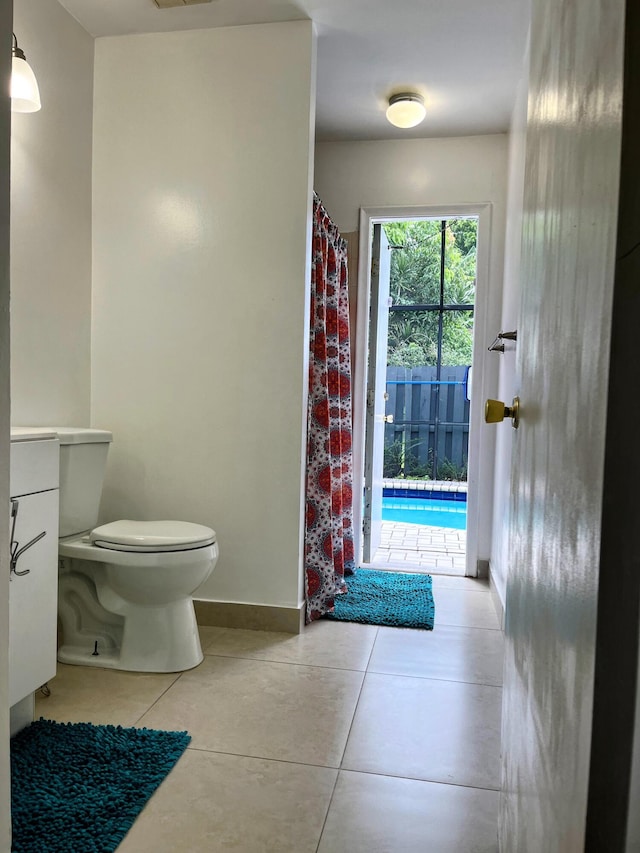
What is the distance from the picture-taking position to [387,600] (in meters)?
2.87

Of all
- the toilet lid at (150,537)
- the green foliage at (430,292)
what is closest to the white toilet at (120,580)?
the toilet lid at (150,537)

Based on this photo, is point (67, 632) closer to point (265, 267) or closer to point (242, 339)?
point (242, 339)

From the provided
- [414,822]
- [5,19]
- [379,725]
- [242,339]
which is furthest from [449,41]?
[414,822]

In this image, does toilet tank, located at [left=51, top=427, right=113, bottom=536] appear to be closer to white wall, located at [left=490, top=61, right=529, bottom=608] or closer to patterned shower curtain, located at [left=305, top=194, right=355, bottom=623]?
patterned shower curtain, located at [left=305, top=194, right=355, bottom=623]

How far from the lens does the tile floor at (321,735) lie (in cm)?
132

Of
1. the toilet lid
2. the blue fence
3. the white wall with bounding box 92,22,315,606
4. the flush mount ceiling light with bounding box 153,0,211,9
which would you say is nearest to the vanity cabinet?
the toilet lid

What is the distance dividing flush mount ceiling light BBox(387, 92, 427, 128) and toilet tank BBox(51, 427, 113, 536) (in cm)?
204

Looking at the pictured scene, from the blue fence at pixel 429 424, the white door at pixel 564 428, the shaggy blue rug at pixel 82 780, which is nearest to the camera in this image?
the white door at pixel 564 428

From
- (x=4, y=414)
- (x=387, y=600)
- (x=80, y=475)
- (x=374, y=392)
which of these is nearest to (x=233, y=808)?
(x=4, y=414)

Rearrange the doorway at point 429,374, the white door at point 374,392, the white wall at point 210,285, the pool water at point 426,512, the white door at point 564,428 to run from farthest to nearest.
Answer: the doorway at point 429,374 < the pool water at point 426,512 < the white door at point 374,392 < the white wall at point 210,285 < the white door at point 564,428

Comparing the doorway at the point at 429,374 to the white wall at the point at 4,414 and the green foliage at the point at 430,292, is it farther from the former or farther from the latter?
the white wall at the point at 4,414

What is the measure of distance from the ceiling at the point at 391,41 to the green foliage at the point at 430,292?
375cm

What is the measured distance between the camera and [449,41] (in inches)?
97.7

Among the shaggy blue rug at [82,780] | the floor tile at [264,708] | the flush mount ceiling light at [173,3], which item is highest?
the flush mount ceiling light at [173,3]
